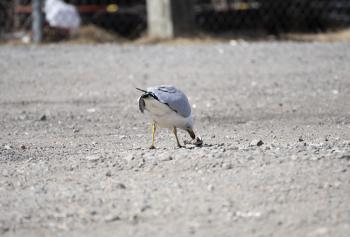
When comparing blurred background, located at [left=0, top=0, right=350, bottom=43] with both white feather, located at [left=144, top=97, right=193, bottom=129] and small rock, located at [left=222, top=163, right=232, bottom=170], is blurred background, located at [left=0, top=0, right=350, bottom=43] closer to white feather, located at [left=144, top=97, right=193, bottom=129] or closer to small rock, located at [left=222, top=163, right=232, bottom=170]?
white feather, located at [left=144, top=97, right=193, bottom=129]

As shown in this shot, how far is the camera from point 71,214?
5.10 metres

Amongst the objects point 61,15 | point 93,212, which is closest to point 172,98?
point 93,212

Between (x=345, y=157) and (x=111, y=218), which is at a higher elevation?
(x=345, y=157)

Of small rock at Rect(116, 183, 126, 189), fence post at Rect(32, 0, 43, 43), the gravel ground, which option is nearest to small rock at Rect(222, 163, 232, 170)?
the gravel ground

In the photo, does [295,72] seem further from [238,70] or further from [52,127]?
[52,127]

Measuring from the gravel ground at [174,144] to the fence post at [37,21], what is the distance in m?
0.66

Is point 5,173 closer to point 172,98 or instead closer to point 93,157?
point 93,157

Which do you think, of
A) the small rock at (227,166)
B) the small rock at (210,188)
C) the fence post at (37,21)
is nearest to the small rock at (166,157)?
the small rock at (227,166)

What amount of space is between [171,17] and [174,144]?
7.34 metres

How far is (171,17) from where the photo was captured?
1460 centimetres

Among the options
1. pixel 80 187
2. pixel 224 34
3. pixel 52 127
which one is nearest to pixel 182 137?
pixel 52 127

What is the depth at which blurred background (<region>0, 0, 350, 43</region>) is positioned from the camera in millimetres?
14633

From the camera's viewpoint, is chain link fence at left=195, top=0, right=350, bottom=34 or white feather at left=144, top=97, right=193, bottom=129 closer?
white feather at left=144, top=97, right=193, bottom=129

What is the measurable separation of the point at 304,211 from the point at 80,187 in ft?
4.96
